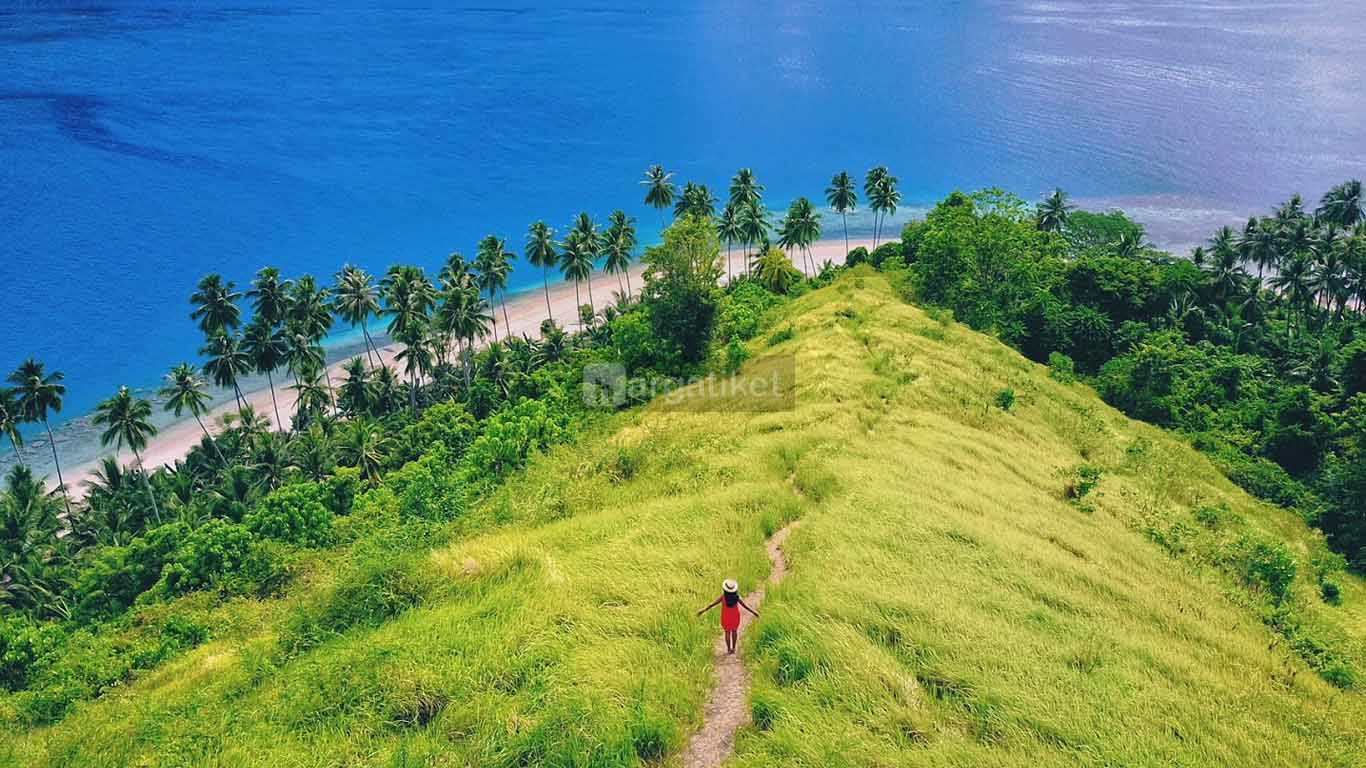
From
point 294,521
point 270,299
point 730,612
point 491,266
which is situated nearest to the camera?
point 730,612

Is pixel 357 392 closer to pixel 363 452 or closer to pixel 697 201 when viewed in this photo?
pixel 363 452

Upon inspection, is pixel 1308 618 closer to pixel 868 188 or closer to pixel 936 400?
pixel 936 400

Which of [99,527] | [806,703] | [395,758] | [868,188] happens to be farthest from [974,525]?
[868,188]

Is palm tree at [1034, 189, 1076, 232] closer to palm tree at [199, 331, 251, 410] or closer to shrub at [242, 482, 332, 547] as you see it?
shrub at [242, 482, 332, 547]

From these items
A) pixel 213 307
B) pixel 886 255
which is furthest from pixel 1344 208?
pixel 213 307

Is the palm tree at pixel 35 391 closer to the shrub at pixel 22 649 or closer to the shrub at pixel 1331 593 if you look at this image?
the shrub at pixel 22 649

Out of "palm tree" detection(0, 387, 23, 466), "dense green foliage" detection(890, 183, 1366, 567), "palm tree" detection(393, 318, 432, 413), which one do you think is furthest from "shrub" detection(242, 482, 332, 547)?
"dense green foliage" detection(890, 183, 1366, 567)

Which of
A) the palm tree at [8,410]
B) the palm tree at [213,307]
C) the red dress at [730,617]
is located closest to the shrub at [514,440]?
the red dress at [730,617]
